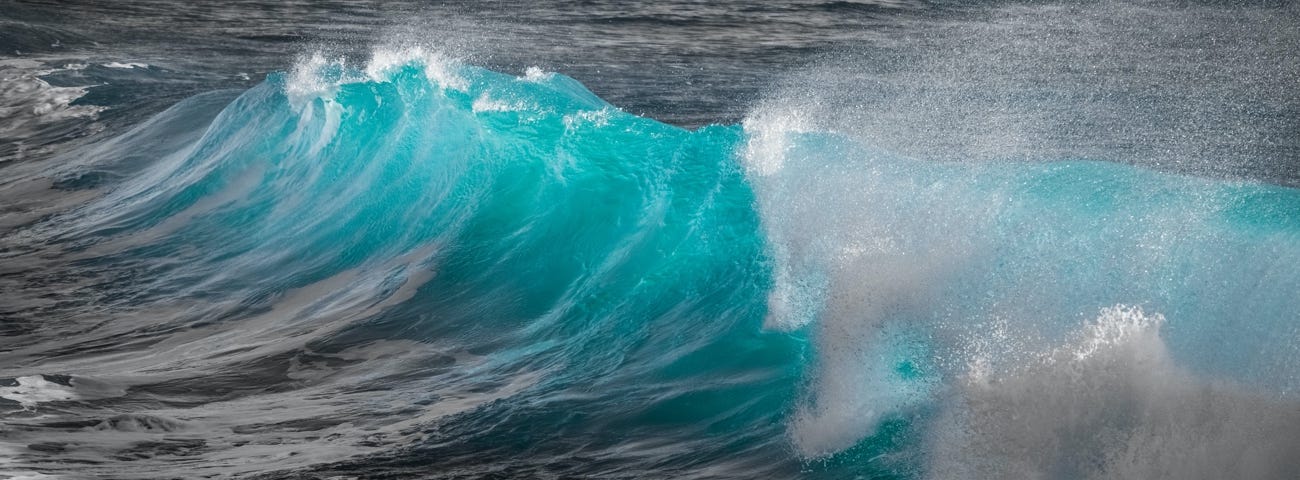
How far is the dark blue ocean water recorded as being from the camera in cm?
477

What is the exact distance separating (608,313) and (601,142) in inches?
A: 86.2

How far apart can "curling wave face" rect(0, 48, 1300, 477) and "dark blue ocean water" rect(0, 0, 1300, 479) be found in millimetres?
21

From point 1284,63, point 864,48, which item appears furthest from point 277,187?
point 1284,63

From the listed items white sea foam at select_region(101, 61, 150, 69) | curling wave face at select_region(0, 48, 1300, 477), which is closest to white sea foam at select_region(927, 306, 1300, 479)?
curling wave face at select_region(0, 48, 1300, 477)

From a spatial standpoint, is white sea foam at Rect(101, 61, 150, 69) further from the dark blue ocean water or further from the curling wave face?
the curling wave face

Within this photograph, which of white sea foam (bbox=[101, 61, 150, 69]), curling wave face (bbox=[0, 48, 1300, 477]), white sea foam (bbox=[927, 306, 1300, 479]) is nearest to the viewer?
white sea foam (bbox=[927, 306, 1300, 479])

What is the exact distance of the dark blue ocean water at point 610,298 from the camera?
477 cm

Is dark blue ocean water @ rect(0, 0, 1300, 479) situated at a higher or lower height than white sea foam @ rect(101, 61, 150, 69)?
lower

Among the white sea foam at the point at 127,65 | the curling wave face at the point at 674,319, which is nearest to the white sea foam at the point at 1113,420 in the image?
the curling wave face at the point at 674,319

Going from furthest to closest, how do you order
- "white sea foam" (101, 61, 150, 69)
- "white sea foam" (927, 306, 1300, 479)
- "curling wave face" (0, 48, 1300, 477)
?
"white sea foam" (101, 61, 150, 69), "curling wave face" (0, 48, 1300, 477), "white sea foam" (927, 306, 1300, 479)

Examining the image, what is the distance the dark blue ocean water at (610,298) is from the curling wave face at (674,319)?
21mm

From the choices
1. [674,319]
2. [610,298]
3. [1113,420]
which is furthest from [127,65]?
[1113,420]

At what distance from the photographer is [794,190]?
6973mm

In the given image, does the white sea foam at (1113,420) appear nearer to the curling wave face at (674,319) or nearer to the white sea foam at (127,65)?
the curling wave face at (674,319)
